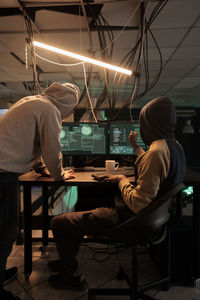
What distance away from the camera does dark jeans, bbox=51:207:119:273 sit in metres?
1.32

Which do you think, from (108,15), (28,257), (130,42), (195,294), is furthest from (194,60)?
(28,257)

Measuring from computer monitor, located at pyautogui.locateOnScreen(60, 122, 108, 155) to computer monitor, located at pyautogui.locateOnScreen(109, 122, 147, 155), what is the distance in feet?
0.20

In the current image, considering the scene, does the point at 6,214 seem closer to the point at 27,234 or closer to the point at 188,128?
the point at 27,234

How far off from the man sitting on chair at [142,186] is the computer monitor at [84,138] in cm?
66

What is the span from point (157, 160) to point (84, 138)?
1109mm

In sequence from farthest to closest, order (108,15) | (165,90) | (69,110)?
(165,90), (108,15), (69,110)

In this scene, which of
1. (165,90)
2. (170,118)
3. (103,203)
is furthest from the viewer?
(165,90)

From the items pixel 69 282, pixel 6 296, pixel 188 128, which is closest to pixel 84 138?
pixel 69 282

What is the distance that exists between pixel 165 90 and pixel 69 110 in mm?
4908

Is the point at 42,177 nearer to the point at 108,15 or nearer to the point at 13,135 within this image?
the point at 13,135

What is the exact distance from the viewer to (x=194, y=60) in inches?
133

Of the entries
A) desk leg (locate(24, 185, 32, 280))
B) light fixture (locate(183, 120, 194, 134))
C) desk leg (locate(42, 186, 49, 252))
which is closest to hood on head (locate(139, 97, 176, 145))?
desk leg (locate(24, 185, 32, 280))

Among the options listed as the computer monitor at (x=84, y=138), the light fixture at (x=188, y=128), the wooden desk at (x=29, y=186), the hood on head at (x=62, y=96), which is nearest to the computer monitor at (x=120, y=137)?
the computer monitor at (x=84, y=138)

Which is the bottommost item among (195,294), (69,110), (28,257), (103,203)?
(195,294)
